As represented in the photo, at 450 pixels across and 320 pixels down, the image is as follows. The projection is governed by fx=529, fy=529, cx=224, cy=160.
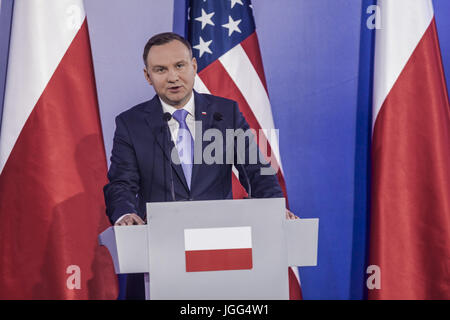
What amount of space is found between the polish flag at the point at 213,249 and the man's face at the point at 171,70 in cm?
90

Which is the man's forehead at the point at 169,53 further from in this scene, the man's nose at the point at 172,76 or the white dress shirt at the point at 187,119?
the white dress shirt at the point at 187,119

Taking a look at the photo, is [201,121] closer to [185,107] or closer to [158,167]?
A: [185,107]

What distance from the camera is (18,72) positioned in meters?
2.66

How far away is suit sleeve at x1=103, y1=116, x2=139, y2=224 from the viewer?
6.82 ft

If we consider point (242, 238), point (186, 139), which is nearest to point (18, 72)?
point (186, 139)

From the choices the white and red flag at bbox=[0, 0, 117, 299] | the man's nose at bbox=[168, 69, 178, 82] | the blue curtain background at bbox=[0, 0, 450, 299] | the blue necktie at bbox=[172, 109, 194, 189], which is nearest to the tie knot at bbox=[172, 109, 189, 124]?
the blue necktie at bbox=[172, 109, 194, 189]

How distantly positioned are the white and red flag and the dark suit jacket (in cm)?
47

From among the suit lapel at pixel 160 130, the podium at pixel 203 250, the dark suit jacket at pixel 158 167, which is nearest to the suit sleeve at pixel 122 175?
the dark suit jacket at pixel 158 167

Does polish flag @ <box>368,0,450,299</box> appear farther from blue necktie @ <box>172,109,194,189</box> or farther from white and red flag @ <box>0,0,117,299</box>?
white and red flag @ <box>0,0,117,299</box>

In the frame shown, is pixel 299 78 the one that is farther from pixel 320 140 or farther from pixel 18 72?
pixel 18 72

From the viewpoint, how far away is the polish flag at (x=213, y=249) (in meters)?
1.58

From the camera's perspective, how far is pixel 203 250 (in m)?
1.59

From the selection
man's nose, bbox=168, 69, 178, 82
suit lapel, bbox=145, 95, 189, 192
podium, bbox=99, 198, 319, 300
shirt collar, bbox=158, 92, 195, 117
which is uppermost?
man's nose, bbox=168, 69, 178, 82

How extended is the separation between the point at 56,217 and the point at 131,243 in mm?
1211
